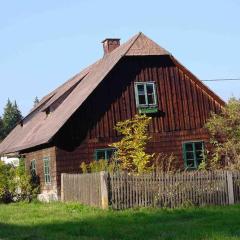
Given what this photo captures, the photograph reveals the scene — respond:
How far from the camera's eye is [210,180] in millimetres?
18125

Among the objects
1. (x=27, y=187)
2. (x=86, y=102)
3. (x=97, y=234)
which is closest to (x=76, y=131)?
(x=86, y=102)

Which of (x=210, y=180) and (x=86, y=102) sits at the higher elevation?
(x=86, y=102)

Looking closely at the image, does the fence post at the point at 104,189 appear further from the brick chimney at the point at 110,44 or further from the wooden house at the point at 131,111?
the brick chimney at the point at 110,44

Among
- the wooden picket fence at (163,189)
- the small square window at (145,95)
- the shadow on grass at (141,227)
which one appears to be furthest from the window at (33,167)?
the shadow on grass at (141,227)

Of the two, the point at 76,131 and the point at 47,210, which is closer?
the point at 47,210

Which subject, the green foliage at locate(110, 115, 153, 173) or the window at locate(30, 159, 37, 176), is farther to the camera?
the window at locate(30, 159, 37, 176)

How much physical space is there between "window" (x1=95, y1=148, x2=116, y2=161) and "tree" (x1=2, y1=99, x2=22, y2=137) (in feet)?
235

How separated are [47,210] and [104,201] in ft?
8.80

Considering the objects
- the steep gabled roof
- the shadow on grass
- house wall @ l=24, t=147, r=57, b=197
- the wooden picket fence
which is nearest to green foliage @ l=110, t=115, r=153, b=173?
the steep gabled roof

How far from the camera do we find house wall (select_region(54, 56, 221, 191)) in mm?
23609

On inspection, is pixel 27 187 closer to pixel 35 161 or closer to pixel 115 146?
pixel 35 161

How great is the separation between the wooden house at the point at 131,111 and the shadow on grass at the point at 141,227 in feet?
25.0

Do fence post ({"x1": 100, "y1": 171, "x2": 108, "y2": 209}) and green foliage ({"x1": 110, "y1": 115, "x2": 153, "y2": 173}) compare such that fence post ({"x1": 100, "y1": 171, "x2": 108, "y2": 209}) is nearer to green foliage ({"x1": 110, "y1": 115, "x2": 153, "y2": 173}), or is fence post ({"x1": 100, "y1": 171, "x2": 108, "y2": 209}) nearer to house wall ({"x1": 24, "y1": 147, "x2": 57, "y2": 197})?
green foliage ({"x1": 110, "y1": 115, "x2": 153, "y2": 173})

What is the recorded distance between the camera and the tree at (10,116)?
9450 cm
